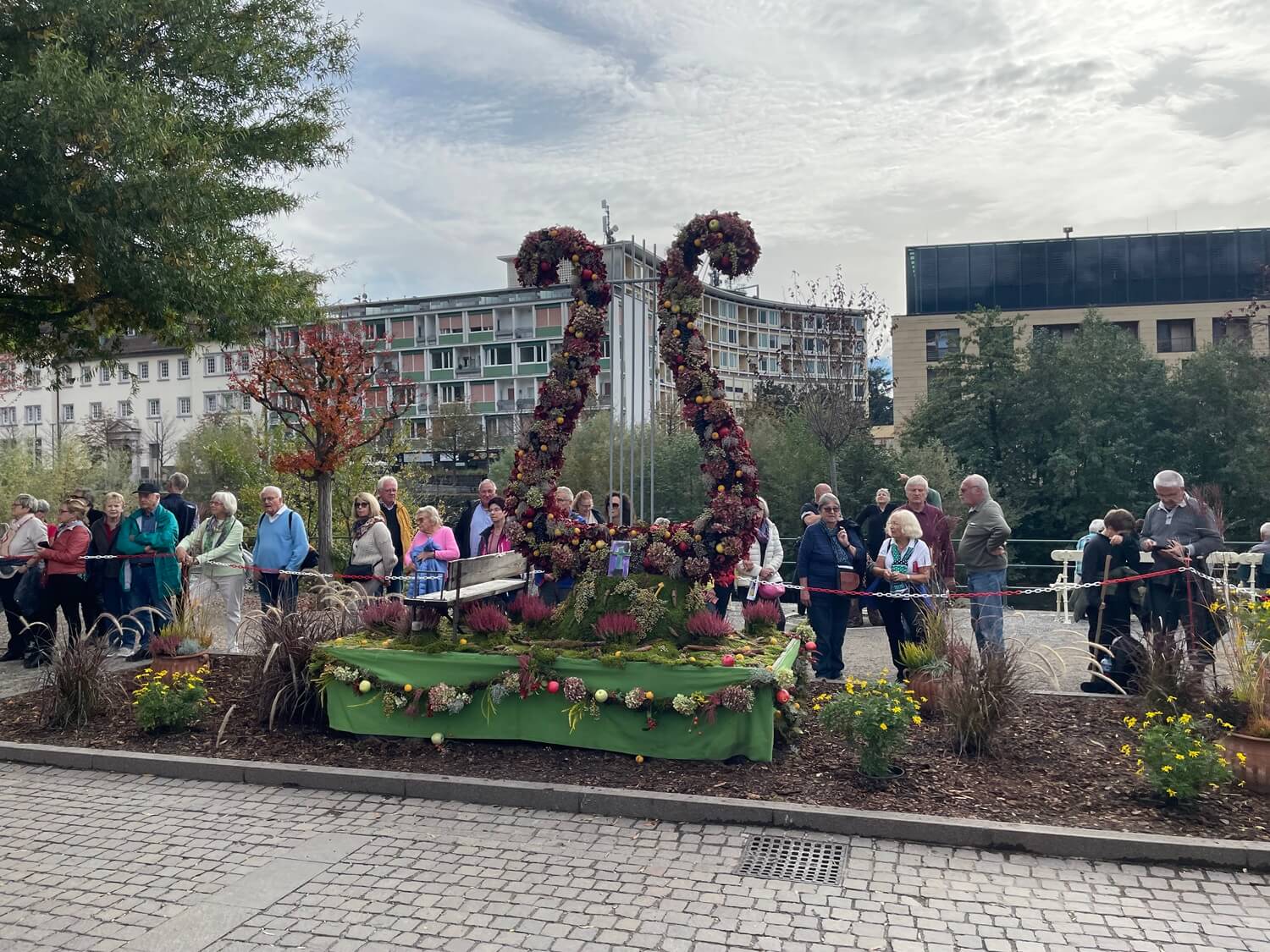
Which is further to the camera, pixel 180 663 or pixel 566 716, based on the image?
pixel 180 663

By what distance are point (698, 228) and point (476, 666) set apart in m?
3.85

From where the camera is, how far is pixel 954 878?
17.0 feet

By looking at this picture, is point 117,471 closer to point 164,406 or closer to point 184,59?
point 184,59

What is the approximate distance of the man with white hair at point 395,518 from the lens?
38.5 ft

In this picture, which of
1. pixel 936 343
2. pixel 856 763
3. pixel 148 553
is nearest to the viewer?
pixel 856 763

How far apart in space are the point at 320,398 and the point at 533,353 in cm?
7351

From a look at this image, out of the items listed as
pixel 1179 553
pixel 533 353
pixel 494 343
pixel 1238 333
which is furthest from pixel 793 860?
pixel 494 343

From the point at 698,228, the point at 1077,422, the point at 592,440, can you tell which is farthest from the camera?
the point at 1077,422

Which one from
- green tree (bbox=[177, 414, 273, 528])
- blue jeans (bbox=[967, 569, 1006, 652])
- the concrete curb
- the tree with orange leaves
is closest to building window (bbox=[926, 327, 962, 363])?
green tree (bbox=[177, 414, 273, 528])

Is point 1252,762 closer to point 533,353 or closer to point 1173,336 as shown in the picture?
point 1173,336

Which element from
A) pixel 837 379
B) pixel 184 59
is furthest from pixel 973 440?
pixel 184 59

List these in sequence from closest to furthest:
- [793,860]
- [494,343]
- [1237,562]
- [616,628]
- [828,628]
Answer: [793,860] → [616,628] → [828,628] → [1237,562] → [494,343]

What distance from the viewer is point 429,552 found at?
10562mm

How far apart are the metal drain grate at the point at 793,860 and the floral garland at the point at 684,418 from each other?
2480 mm
